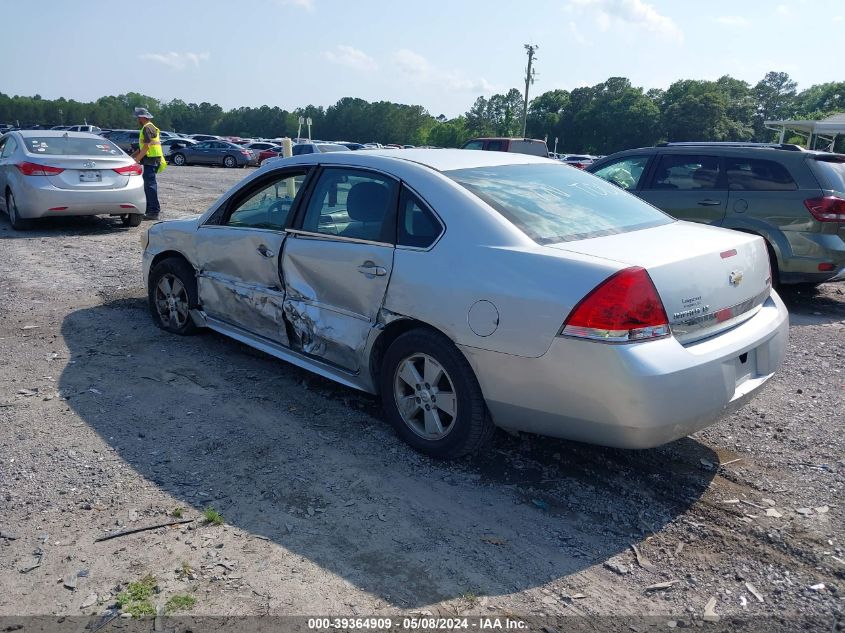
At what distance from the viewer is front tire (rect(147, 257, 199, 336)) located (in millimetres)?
5568

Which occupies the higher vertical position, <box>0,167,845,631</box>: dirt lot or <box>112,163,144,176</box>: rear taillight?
<box>112,163,144,176</box>: rear taillight

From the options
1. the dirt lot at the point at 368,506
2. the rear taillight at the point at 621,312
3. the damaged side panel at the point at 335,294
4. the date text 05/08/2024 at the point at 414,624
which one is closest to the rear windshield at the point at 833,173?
the dirt lot at the point at 368,506

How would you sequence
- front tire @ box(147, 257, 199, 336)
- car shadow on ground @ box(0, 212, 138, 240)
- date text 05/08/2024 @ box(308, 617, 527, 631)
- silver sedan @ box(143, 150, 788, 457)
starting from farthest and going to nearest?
car shadow on ground @ box(0, 212, 138, 240), front tire @ box(147, 257, 199, 336), silver sedan @ box(143, 150, 788, 457), date text 05/08/2024 @ box(308, 617, 527, 631)

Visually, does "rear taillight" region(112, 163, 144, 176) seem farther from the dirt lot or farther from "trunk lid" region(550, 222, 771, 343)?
"trunk lid" region(550, 222, 771, 343)

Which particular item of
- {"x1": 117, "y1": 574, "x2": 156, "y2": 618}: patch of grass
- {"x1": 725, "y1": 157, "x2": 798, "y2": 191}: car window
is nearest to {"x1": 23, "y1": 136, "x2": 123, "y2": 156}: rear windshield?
{"x1": 725, "y1": 157, "x2": 798, "y2": 191}: car window

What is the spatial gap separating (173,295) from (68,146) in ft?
21.3

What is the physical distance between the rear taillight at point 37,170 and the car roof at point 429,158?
274 inches

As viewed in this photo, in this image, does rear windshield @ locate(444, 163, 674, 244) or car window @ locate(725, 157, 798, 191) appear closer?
rear windshield @ locate(444, 163, 674, 244)

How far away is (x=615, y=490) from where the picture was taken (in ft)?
11.9

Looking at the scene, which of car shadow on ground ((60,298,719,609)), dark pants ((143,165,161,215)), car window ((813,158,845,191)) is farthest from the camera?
dark pants ((143,165,161,215))

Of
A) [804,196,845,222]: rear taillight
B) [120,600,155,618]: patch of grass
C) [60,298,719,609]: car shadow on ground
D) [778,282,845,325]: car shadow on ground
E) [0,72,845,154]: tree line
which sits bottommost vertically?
[120,600,155,618]: patch of grass

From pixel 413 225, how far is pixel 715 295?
1624 mm

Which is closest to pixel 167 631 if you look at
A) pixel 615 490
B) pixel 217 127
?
pixel 615 490

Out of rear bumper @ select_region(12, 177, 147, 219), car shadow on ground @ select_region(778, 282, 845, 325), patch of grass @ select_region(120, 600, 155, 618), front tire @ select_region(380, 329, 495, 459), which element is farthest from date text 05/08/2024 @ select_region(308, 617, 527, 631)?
rear bumper @ select_region(12, 177, 147, 219)
